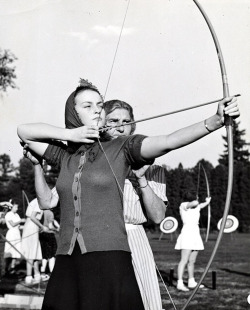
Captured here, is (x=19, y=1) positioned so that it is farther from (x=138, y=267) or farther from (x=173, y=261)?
(x=173, y=261)

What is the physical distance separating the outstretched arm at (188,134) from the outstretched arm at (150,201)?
0.47m

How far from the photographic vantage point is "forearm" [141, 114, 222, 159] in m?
2.10

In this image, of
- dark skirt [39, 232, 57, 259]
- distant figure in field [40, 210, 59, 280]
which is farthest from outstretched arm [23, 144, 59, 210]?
dark skirt [39, 232, 57, 259]

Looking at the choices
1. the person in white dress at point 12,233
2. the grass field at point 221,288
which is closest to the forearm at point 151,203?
the grass field at point 221,288

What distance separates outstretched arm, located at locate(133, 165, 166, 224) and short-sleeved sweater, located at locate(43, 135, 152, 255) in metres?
0.34

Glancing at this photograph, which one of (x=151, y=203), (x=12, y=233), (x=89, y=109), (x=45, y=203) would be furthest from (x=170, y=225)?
(x=89, y=109)

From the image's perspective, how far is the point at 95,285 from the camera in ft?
7.23

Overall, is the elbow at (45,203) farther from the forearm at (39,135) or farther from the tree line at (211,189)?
the tree line at (211,189)

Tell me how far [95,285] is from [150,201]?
2.13 feet

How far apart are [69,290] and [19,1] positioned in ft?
12.1

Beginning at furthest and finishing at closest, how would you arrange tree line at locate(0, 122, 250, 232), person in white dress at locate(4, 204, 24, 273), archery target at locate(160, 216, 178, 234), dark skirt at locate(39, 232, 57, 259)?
tree line at locate(0, 122, 250, 232) → archery target at locate(160, 216, 178, 234) → person in white dress at locate(4, 204, 24, 273) → dark skirt at locate(39, 232, 57, 259)

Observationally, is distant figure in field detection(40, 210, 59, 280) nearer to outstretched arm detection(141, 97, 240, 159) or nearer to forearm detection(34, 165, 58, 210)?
forearm detection(34, 165, 58, 210)

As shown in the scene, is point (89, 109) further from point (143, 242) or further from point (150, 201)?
point (143, 242)

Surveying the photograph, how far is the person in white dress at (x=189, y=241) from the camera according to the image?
8.04 meters
